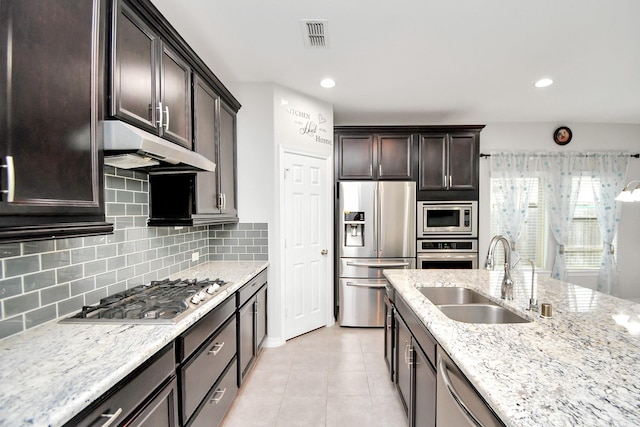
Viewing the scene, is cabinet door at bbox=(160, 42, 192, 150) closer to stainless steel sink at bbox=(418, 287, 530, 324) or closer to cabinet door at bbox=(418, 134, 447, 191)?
stainless steel sink at bbox=(418, 287, 530, 324)

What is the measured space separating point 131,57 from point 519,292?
98.6 inches

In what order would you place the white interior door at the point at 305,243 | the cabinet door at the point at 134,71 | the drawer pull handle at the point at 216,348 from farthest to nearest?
1. the white interior door at the point at 305,243
2. the drawer pull handle at the point at 216,348
3. the cabinet door at the point at 134,71

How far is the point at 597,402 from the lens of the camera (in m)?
0.74

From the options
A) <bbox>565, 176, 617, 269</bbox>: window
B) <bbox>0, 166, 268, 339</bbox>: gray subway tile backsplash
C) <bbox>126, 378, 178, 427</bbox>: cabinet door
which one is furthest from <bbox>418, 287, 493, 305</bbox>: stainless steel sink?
<bbox>565, 176, 617, 269</bbox>: window

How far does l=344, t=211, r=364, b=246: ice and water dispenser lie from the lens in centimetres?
358

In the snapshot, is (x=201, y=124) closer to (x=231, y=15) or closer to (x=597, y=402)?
(x=231, y=15)

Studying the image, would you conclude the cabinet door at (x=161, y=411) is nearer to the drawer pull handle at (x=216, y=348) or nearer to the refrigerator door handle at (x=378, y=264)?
the drawer pull handle at (x=216, y=348)

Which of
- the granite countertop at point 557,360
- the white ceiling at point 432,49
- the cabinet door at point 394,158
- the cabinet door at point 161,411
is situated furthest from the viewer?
the cabinet door at point 394,158

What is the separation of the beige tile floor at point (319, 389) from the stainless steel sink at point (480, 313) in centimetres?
85

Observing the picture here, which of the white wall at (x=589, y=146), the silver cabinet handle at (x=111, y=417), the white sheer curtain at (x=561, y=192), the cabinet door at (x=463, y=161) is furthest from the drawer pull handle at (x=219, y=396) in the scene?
the white sheer curtain at (x=561, y=192)

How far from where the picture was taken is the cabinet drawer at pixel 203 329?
1.35m

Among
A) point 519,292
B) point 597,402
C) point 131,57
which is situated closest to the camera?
point 597,402

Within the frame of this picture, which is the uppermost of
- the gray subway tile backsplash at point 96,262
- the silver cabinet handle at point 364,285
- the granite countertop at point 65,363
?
the gray subway tile backsplash at point 96,262

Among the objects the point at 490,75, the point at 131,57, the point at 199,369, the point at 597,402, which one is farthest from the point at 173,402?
the point at 490,75
